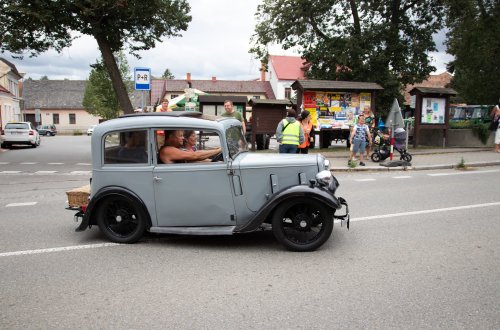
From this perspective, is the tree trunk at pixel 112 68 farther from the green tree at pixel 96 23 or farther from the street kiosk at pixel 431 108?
the street kiosk at pixel 431 108

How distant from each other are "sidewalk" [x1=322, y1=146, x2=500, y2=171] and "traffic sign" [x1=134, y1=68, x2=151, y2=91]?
6402 millimetres

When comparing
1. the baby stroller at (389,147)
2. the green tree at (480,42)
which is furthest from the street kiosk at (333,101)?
the green tree at (480,42)

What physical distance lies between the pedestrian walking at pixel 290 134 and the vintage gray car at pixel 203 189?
4102mm

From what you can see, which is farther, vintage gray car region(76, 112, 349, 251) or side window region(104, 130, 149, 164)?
side window region(104, 130, 149, 164)

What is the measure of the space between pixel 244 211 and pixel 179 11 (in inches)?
679

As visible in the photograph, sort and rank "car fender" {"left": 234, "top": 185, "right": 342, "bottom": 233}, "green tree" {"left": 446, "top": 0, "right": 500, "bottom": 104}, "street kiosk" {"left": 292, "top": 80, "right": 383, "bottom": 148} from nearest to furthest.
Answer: "car fender" {"left": 234, "top": 185, "right": 342, "bottom": 233}
"street kiosk" {"left": 292, "top": 80, "right": 383, "bottom": 148}
"green tree" {"left": 446, "top": 0, "right": 500, "bottom": 104}

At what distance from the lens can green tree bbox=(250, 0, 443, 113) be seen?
21.4m

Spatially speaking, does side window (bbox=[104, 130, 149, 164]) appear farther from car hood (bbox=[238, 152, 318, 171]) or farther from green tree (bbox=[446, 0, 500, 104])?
green tree (bbox=[446, 0, 500, 104])

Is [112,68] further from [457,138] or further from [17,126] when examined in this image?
[457,138]

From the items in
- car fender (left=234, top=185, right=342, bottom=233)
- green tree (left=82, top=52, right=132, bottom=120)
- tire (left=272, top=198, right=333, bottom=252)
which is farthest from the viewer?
green tree (left=82, top=52, right=132, bottom=120)

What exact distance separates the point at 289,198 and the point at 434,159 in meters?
11.3

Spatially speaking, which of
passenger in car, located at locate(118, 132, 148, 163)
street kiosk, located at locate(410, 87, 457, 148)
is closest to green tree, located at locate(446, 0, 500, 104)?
street kiosk, located at locate(410, 87, 457, 148)

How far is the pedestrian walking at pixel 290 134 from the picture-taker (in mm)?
9641

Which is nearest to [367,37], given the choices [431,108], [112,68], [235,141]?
[431,108]
